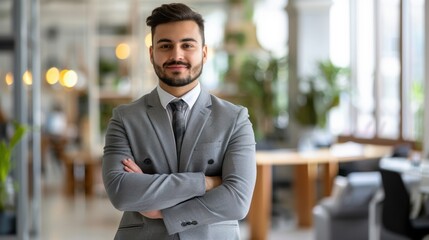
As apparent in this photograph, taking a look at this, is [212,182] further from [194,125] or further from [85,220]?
[85,220]

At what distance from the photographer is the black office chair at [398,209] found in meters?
5.72

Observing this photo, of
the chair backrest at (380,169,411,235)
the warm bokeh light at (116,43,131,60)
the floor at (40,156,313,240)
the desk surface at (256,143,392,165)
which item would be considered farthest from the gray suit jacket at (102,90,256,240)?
the warm bokeh light at (116,43,131,60)

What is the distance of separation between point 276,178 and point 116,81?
10.2 ft

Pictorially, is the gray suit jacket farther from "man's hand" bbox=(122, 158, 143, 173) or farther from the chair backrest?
the chair backrest

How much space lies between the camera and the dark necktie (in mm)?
2164

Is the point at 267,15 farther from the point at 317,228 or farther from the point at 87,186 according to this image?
the point at 317,228

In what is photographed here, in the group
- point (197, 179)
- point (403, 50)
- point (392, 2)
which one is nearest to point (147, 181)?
point (197, 179)

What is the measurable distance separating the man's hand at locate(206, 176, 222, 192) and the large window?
25.3ft

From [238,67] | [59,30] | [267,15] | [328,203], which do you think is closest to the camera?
[328,203]

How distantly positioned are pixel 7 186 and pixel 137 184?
4.94m

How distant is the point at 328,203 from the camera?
7293 millimetres

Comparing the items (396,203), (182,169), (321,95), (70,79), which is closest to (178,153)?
(182,169)

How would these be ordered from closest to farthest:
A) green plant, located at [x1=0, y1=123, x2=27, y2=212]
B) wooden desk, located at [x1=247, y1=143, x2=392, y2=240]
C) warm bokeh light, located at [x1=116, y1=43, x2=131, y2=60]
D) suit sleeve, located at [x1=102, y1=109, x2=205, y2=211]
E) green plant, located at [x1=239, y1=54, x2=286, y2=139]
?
suit sleeve, located at [x1=102, y1=109, x2=205, y2=211]
green plant, located at [x1=0, y1=123, x2=27, y2=212]
wooden desk, located at [x1=247, y1=143, x2=392, y2=240]
green plant, located at [x1=239, y1=54, x2=286, y2=139]
warm bokeh light, located at [x1=116, y1=43, x2=131, y2=60]

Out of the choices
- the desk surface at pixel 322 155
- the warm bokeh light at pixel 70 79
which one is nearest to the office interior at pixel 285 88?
the desk surface at pixel 322 155
